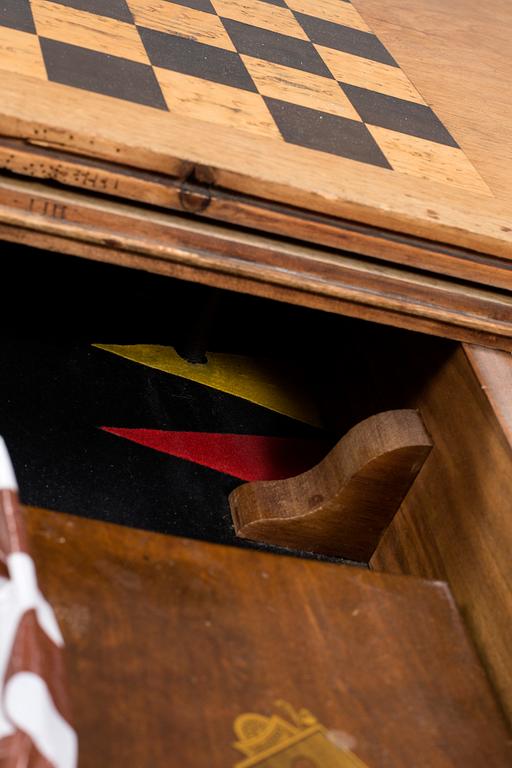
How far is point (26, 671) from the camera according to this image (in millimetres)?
620

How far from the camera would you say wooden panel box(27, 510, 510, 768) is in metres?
0.83

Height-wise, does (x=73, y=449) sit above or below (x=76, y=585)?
below

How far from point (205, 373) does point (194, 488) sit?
37 centimetres

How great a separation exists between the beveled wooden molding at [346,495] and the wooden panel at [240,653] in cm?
39

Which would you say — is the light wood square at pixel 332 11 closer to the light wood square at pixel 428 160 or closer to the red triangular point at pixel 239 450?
the light wood square at pixel 428 160

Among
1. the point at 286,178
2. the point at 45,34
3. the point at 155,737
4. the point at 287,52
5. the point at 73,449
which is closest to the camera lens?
the point at 155,737

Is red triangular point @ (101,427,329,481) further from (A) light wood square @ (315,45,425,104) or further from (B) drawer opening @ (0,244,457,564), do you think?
(A) light wood square @ (315,45,425,104)

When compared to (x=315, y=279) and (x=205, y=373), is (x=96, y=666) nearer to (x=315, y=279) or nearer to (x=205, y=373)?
(x=315, y=279)

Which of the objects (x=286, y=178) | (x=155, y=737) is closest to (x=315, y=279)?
(x=286, y=178)

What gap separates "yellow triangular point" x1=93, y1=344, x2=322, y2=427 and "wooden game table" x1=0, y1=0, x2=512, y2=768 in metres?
0.42

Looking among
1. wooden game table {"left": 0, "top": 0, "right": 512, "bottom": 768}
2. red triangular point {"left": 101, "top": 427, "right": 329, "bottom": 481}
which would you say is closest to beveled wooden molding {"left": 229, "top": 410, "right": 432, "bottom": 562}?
wooden game table {"left": 0, "top": 0, "right": 512, "bottom": 768}

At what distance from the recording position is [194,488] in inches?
67.4

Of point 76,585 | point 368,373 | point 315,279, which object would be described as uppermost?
point 315,279

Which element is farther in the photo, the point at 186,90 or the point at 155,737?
the point at 186,90
